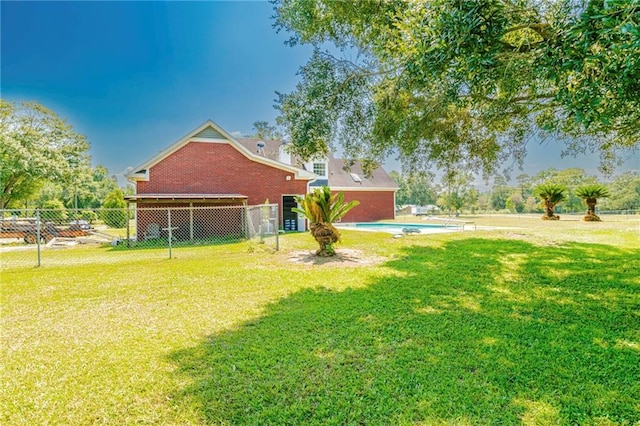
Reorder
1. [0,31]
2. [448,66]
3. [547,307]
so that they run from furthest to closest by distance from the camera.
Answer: [0,31]
[547,307]
[448,66]

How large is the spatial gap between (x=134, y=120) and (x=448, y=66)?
26467 mm

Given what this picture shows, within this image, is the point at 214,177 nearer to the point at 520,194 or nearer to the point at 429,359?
the point at 429,359

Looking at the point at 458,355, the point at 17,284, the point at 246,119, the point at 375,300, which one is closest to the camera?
the point at 458,355

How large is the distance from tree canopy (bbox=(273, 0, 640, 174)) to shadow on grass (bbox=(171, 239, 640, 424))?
2.49 meters

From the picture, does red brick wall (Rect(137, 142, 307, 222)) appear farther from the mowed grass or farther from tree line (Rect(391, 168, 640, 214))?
the mowed grass

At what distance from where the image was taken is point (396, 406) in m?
2.44

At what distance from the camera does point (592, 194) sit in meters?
18.5

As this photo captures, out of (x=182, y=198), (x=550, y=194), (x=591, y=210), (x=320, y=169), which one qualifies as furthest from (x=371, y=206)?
(x=182, y=198)

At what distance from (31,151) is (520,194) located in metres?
62.5

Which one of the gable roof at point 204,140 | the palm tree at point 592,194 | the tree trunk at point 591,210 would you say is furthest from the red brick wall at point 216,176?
the tree trunk at point 591,210

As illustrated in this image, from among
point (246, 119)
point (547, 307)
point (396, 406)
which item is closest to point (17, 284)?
point (396, 406)

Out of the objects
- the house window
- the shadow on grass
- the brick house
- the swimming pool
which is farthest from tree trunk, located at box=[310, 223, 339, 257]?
the house window

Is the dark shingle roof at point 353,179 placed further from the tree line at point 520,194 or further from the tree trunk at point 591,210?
the tree trunk at point 591,210

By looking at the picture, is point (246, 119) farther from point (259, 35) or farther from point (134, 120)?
point (259, 35)
